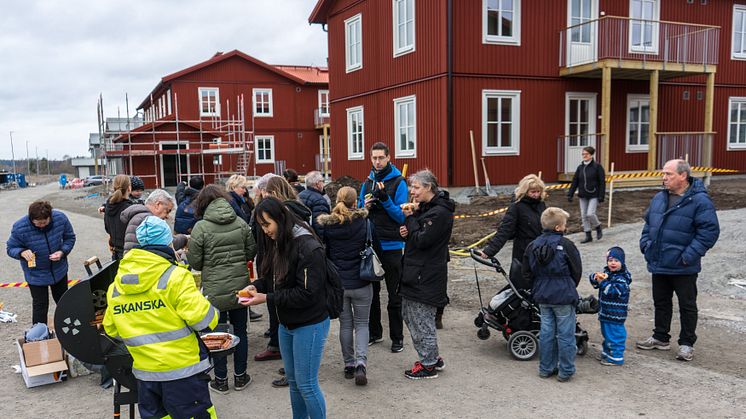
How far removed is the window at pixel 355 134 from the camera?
824 inches

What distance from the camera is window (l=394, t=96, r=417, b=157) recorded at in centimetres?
1780

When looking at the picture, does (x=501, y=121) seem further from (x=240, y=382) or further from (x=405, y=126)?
(x=240, y=382)

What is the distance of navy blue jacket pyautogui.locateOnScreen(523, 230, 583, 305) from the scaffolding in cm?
2036

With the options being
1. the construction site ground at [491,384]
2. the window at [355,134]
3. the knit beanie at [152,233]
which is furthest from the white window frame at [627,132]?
the knit beanie at [152,233]

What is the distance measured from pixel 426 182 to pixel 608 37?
14.9m

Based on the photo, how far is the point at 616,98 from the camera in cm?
1869

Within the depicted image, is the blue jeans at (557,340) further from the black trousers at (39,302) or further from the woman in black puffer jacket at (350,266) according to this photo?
the black trousers at (39,302)

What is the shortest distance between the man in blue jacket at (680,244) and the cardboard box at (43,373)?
5722 millimetres

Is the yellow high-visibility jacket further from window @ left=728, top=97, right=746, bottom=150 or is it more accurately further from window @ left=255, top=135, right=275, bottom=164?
window @ left=255, top=135, right=275, bottom=164

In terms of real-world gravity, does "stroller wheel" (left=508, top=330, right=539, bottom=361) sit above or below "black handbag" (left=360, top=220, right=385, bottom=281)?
below

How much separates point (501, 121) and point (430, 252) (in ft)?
43.0

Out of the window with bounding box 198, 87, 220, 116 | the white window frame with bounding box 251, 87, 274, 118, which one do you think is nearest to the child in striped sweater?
the window with bounding box 198, 87, 220, 116

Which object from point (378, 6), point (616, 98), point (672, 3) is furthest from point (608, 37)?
point (378, 6)

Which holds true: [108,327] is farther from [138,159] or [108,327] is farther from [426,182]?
[138,159]
